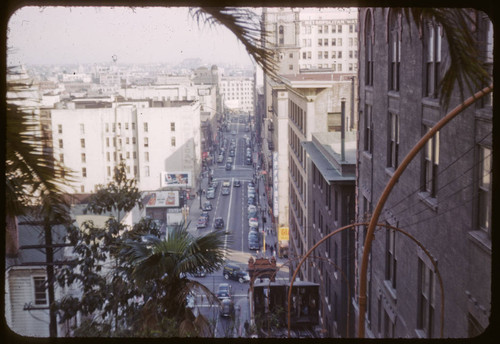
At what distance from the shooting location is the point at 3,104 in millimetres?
3131

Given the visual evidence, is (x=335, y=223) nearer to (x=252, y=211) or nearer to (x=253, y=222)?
(x=253, y=222)

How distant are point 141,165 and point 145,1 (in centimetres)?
1446

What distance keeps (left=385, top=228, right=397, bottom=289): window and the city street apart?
11.8ft

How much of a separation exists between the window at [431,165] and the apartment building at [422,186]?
0.02 metres

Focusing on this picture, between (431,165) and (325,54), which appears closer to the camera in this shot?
(431,165)

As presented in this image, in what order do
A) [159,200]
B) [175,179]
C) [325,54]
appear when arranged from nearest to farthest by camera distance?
[159,200] < [175,179] < [325,54]

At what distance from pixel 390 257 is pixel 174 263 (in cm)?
960

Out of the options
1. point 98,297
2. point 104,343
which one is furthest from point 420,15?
point 98,297

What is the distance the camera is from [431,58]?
1054 centimetres

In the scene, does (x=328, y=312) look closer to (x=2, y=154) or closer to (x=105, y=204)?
(x=105, y=204)

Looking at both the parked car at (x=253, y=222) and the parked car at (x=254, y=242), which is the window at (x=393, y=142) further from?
the parked car at (x=253, y=222)

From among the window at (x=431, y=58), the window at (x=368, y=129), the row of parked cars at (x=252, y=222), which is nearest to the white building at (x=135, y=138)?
the window at (x=431, y=58)

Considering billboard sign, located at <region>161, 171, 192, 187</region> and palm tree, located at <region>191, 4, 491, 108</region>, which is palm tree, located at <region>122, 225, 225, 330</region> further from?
billboard sign, located at <region>161, 171, 192, 187</region>

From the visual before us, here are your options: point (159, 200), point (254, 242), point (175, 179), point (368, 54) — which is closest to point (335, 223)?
point (175, 179)
